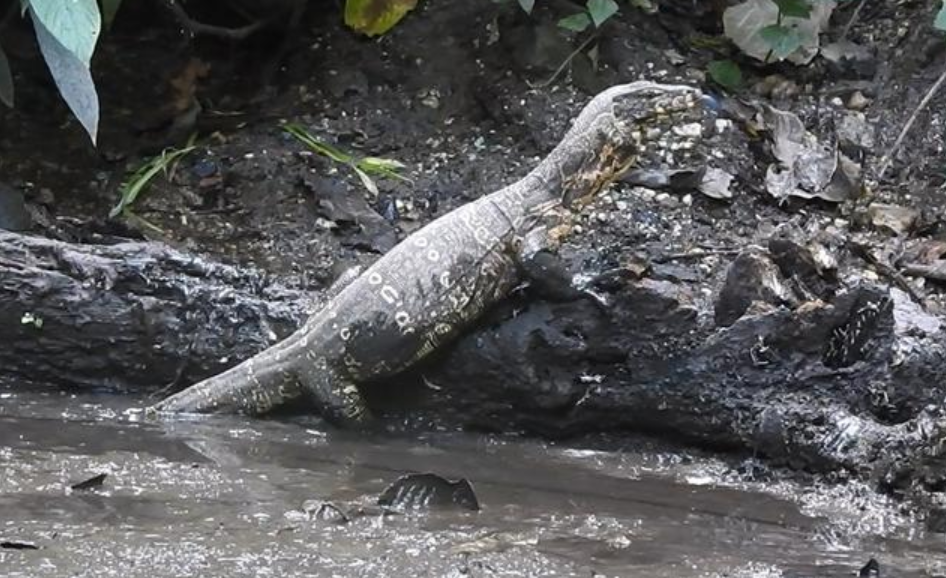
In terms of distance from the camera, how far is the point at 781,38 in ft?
20.2

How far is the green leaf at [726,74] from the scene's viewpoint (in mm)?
6535

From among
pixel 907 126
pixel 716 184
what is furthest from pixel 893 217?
pixel 716 184

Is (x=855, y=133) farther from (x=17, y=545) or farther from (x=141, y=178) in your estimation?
(x=17, y=545)

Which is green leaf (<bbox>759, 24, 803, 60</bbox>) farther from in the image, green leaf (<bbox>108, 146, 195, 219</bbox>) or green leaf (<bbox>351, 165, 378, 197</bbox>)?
green leaf (<bbox>108, 146, 195, 219</bbox>)

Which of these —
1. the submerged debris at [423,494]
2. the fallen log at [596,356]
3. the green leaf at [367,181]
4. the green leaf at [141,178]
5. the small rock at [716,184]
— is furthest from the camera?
the green leaf at [367,181]

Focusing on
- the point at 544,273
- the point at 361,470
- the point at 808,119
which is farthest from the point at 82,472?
the point at 808,119

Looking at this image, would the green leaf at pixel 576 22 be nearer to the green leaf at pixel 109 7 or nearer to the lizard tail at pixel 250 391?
the green leaf at pixel 109 7

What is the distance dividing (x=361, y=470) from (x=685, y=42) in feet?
12.1

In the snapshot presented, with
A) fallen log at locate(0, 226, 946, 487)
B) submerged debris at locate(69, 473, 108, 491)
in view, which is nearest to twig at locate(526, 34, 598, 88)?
fallen log at locate(0, 226, 946, 487)

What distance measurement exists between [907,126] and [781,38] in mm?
683

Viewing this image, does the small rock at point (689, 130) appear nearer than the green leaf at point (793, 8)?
No

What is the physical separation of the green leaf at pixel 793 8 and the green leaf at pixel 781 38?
86mm

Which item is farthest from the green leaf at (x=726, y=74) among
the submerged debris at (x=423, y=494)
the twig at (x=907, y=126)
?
the submerged debris at (x=423, y=494)

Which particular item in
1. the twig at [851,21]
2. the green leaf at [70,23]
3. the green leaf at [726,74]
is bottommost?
the green leaf at [70,23]
